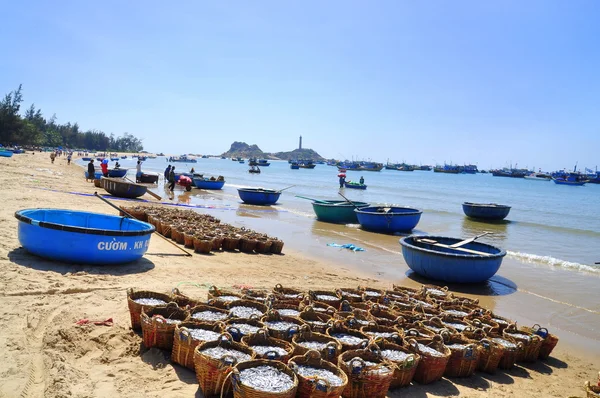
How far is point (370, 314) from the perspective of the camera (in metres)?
6.78

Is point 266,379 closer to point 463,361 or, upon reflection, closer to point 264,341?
point 264,341

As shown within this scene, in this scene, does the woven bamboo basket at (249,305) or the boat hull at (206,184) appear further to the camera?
the boat hull at (206,184)

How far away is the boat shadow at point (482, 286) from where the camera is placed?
1162cm

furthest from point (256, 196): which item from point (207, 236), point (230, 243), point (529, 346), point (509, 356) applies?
point (509, 356)

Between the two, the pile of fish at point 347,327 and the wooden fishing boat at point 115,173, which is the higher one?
the wooden fishing boat at point 115,173

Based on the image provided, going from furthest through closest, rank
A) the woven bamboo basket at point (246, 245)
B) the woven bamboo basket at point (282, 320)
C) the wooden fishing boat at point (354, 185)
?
the wooden fishing boat at point (354, 185)
the woven bamboo basket at point (246, 245)
the woven bamboo basket at point (282, 320)

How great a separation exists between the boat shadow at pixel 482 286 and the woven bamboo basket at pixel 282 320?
7.20 meters

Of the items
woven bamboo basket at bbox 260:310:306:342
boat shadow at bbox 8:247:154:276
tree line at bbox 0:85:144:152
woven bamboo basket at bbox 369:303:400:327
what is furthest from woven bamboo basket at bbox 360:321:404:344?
tree line at bbox 0:85:144:152

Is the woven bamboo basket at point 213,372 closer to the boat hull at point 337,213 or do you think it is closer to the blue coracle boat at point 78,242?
the blue coracle boat at point 78,242

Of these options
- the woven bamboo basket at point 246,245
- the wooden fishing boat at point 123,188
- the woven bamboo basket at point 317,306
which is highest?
the wooden fishing boat at point 123,188

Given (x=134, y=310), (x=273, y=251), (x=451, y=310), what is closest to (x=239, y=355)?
(x=134, y=310)

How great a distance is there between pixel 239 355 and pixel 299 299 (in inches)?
106

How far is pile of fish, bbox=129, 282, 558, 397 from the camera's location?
479 centimetres

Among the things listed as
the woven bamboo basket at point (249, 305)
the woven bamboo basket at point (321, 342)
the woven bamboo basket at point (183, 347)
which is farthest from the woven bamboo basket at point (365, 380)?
the woven bamboo basket at point (249, 305)
